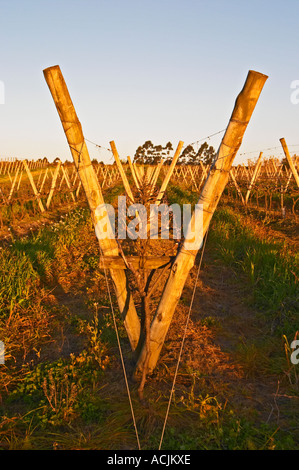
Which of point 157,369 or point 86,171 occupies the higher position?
point 86,171

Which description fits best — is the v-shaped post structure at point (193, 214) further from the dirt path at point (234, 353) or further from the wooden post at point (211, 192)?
the dirt path at point (234, 353)

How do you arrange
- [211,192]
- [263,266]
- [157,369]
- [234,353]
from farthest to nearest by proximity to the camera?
[263,266], [234,353], [157,369], [211,192]

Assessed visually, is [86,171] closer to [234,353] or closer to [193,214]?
[193,214]

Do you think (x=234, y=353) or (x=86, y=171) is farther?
(x=234, y=353)

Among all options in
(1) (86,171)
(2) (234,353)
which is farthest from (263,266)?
(1) (86,171)

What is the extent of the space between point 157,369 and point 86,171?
1.94 metres

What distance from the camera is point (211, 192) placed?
2.61 metres

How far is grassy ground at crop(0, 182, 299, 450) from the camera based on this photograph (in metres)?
2.29

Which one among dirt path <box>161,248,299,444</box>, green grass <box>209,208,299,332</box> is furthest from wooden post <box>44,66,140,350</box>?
green grass <box>209,208,299,332</box>

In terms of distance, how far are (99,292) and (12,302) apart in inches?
53.4

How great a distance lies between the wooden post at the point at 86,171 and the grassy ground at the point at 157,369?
0.53 metres

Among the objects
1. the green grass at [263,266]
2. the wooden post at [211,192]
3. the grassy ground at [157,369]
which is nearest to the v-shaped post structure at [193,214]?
the wooden post at [211,192]
